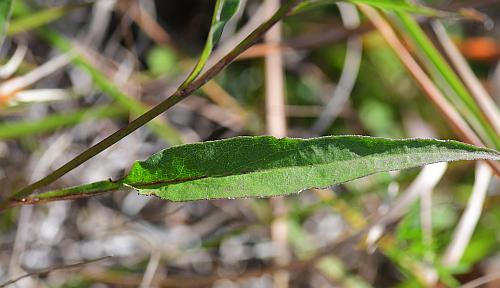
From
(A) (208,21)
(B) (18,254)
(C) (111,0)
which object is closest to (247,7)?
(A) (208,21)

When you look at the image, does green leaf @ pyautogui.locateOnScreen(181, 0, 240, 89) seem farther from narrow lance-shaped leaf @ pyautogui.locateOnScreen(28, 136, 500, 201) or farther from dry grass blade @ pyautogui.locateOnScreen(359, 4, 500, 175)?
dry grass blade @ pyautogui.locateOnScreen(359, 4, 500, 175)

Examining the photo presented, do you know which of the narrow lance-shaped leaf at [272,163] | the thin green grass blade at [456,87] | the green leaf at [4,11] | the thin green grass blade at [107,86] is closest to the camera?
the narrow lance-shaped leaf at [272,163]

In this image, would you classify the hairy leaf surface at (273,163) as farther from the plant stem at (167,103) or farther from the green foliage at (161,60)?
the green foliage at (161,60)

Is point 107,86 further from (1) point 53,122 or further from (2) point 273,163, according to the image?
(2) point 273,163

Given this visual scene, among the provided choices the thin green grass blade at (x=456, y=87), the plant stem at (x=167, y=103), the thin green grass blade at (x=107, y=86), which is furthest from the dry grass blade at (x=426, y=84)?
the plant stem at (x=167, y=103)

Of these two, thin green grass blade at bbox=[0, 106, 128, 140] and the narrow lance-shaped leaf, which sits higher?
thin green grass blade at bbox=[0, 106, 128, 140]

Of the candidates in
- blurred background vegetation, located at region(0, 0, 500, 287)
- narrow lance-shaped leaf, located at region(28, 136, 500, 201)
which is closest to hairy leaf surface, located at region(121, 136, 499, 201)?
narrow lance-shaped leaf, located at region(28, 136, 500, 201)
